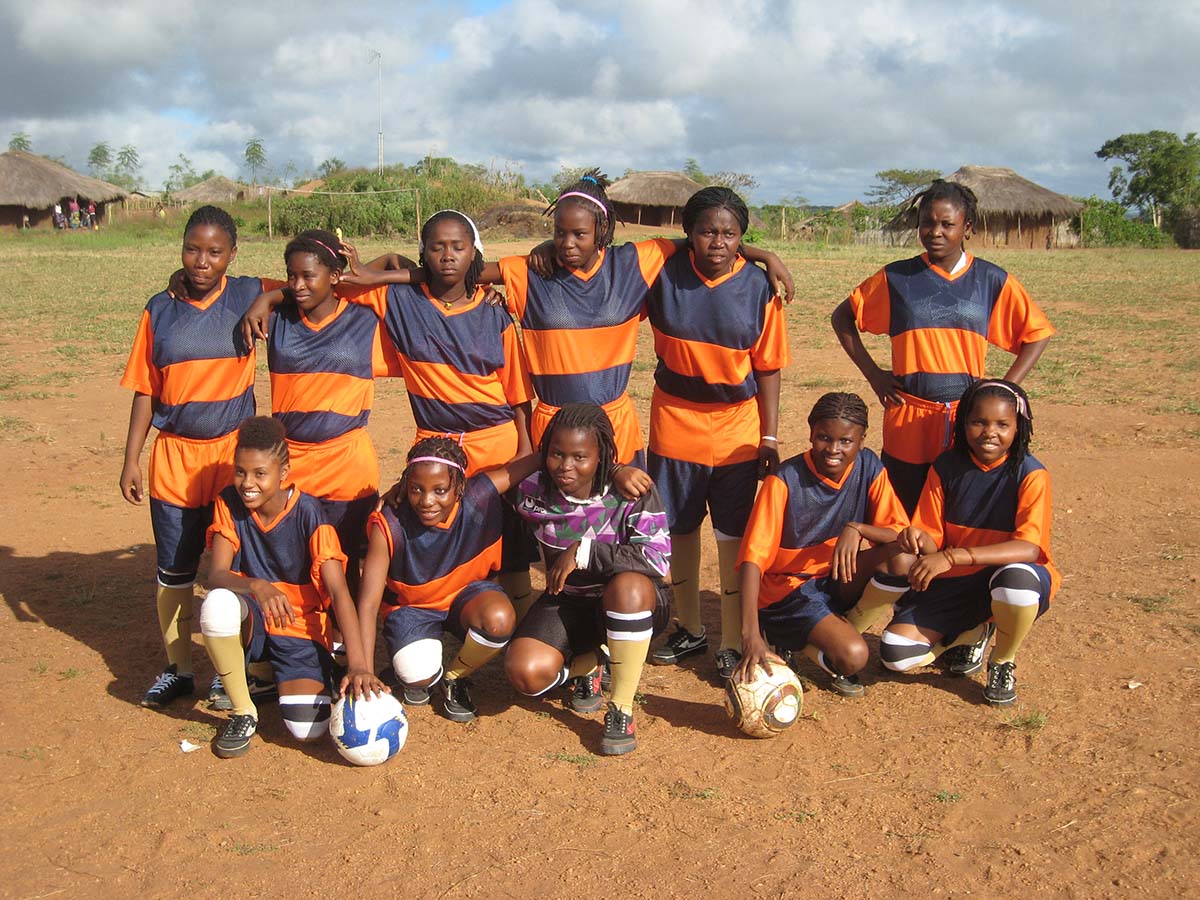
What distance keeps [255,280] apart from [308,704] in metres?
1.65

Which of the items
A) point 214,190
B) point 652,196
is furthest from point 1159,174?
point 214,190

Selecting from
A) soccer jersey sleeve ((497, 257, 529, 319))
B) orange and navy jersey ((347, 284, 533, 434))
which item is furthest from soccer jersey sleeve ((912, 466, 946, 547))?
soccer jersey sleeve ((497, 257, 529, 319))

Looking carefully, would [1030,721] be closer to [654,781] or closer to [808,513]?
[808,513]

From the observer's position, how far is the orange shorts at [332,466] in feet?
13.4

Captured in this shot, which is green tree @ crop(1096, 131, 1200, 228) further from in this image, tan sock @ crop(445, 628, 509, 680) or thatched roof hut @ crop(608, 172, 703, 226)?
tan sock @ crop(445, 628, 509, 680)

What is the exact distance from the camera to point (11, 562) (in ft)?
18.7

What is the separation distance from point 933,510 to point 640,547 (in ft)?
3.97

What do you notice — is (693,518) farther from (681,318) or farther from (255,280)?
(255,280)

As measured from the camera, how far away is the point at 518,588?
14.6 ft

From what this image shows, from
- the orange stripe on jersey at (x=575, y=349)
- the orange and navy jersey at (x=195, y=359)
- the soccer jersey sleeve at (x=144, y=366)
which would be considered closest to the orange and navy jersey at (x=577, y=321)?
the orange stripe on jersey at (x=575, y=349)

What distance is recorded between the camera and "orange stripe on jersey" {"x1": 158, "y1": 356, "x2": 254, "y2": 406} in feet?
13.1

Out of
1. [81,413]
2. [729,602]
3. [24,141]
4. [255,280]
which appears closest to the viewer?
[255,280]

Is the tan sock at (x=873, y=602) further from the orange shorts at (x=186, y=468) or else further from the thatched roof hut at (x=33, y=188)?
the thatched roof hut at (x=33, y=188)

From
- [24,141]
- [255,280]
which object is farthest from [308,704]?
[24,141]
